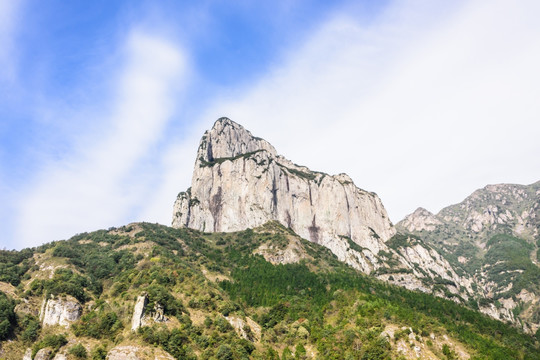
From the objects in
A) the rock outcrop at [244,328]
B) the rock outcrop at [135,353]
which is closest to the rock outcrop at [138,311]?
the rock outcrop at [135,353]

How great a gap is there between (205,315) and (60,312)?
40.7m

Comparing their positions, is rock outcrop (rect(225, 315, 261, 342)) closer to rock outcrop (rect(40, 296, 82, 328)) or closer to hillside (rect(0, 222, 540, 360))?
hillside (rect(0, 222, 540, 360))

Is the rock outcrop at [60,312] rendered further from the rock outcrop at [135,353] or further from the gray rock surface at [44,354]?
the rock outcrop at [135,353]

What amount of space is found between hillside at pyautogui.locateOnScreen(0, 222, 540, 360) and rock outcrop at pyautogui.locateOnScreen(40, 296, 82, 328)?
0.28 meters

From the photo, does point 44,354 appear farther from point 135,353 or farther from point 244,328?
point 244,328

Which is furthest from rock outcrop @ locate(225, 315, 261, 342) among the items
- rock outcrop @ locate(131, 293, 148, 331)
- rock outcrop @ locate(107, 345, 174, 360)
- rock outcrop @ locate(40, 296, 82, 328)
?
rock outcrop @ locate(40, 296, 82, 328)

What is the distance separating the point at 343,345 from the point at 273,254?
93.5 metres

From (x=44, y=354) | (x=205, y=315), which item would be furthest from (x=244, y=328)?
(x=44, y=354)

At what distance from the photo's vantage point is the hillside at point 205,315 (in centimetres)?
9119

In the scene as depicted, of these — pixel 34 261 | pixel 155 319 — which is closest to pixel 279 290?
pixel 155 319

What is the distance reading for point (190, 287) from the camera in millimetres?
121375

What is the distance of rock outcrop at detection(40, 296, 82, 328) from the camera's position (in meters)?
100

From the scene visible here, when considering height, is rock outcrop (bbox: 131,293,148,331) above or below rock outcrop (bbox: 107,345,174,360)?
above

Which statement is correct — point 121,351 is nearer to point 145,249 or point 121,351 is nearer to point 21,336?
point 21,336
